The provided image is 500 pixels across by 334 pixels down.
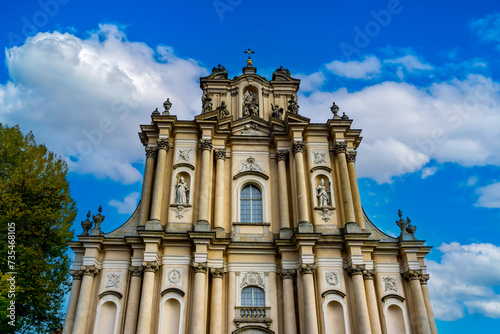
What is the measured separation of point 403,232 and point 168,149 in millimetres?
11611

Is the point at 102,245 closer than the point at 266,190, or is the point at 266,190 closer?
the point at 102,245

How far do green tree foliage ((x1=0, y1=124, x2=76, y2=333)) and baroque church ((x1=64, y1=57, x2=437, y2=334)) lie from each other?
3023mm

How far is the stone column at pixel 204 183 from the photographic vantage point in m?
17.3

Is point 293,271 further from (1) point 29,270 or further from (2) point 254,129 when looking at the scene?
(1) point 29,270

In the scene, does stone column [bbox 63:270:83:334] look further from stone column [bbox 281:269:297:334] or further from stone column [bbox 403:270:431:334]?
stone column [bbox 403:270:431:334]

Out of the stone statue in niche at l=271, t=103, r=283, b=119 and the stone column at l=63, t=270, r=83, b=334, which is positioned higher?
the stone statue in niche at l=271, t=103, r=283, b=119

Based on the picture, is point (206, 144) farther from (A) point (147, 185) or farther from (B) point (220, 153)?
(A) point (147, 185)

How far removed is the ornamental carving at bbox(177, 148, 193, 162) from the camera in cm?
1934

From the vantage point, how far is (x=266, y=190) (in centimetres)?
1911

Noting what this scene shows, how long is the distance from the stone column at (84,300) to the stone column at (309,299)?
8.48 m

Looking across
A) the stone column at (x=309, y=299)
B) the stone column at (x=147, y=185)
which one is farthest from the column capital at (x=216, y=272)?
the stone column at (x=147, y=185)

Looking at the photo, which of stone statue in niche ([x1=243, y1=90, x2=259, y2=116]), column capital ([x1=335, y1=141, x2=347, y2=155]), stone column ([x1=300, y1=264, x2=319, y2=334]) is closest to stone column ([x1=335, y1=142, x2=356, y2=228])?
column capital ([x1=335, y1=141, x2=347, y2=155])

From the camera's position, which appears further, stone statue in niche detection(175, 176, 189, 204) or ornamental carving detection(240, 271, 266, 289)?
stone statue in niche detection(175, 176, 189, 204)

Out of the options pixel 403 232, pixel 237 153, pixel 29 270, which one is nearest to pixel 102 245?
pixel 29 270
